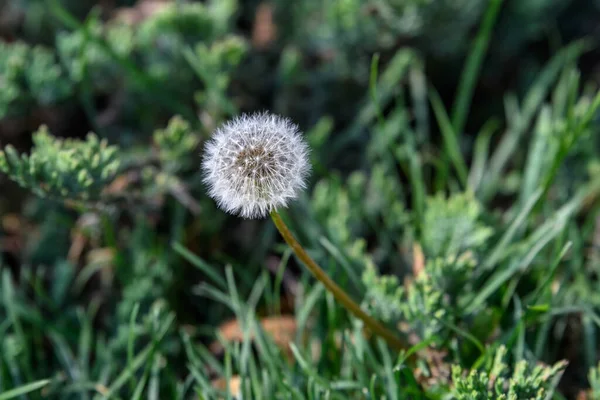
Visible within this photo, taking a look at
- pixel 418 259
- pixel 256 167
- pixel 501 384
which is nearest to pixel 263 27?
pixel 418 259

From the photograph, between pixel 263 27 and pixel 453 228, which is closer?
pixel 453 228

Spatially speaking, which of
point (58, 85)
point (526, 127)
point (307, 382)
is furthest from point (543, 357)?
point (58, 85)

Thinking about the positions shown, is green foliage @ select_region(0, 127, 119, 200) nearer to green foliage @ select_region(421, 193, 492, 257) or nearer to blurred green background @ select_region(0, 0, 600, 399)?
blurred green background @ select_region(0, 0, 600, 399)

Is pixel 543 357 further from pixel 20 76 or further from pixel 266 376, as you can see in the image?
pixel 20 76

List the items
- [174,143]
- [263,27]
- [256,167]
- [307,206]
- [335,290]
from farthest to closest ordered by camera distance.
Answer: [263,27] < [307,206] < [174,143] < [335,290] < [256,167]

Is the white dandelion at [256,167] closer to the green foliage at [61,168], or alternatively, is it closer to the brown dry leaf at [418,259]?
the green foliage at [61,168]

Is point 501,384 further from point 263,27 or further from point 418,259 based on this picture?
point 263,27

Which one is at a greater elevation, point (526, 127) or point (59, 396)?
point (526, 127)
